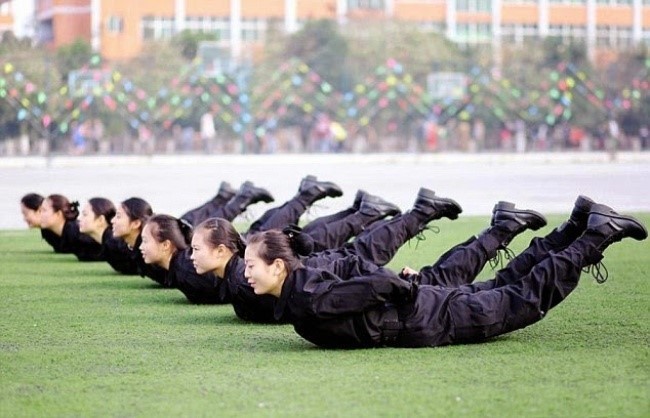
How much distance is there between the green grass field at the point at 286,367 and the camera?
5309mm

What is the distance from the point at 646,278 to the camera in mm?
9734

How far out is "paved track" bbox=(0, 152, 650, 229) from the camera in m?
19.3

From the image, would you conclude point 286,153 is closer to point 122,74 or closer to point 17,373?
point 122,74

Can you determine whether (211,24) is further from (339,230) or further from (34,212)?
(339,230)

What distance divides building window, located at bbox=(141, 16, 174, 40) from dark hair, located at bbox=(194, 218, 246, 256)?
61350mm

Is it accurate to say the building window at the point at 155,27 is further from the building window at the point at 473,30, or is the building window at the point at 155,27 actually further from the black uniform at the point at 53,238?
the black uniform at the point at 53,238

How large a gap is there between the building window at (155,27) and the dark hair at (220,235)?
6135cm

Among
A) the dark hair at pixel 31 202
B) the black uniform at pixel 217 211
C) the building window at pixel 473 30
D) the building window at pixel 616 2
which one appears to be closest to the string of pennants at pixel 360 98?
the building window at pixel 473 30

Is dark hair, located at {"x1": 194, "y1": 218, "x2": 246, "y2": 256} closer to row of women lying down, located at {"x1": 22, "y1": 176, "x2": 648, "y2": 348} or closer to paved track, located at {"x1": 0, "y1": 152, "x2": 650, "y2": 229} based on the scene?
row of women lying down, located at {"x1": 22, "y1": 176, "x2": 648, "y2": 348}

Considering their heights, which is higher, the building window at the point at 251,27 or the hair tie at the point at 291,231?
the building window at the point at 251,27

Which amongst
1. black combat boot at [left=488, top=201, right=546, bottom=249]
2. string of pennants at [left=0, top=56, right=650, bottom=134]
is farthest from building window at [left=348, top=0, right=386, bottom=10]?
black combat boot at [left=488, top=201, right=546, bottom=249]

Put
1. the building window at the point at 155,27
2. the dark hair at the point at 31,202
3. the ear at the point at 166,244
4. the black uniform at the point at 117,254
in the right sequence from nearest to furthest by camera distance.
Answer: the ear at the point at 166,244
the black uniform at the point at 117,254
the dark hair at the point at 31,202
the building window at the point at 155,27

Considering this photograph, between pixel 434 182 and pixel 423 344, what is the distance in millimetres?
18121

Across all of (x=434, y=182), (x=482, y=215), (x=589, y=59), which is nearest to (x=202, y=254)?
(x=482, y=215)
